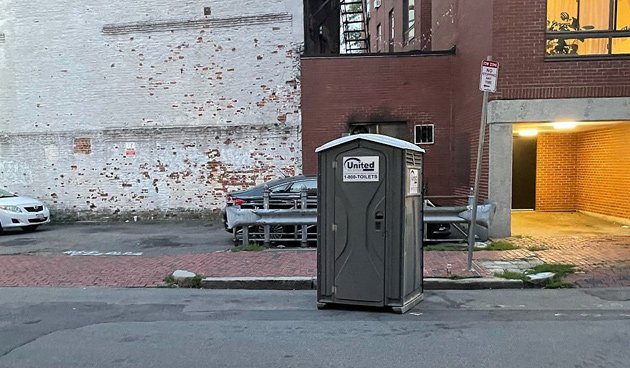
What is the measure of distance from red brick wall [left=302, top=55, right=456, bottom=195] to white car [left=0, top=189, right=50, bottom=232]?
909 cm

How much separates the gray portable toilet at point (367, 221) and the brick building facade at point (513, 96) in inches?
215

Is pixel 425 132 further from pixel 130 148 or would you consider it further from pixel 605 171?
pixel 130 148

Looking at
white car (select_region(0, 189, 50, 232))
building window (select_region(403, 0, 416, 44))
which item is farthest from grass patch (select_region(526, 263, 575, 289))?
white car (select_region(0, 189, 50, 232))

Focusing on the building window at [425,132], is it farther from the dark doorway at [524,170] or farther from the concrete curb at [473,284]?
the concrete curb at [473,284]

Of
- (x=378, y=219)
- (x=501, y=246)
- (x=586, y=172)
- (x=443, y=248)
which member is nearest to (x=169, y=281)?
(x=378, y=219)

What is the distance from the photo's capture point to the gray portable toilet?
5.90 m

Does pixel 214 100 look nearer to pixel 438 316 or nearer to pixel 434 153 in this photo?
pixel 434 153

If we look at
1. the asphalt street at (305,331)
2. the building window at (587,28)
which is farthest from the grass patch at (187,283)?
the building window at (587,28)

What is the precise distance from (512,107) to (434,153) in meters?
3.75

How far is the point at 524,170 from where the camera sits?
47.9 feet

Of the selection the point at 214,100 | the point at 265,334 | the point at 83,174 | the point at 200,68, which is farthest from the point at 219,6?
the point at 265,334

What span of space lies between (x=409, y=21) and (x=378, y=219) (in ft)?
51.5

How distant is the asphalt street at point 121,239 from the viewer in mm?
10805

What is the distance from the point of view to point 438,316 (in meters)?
5.91
